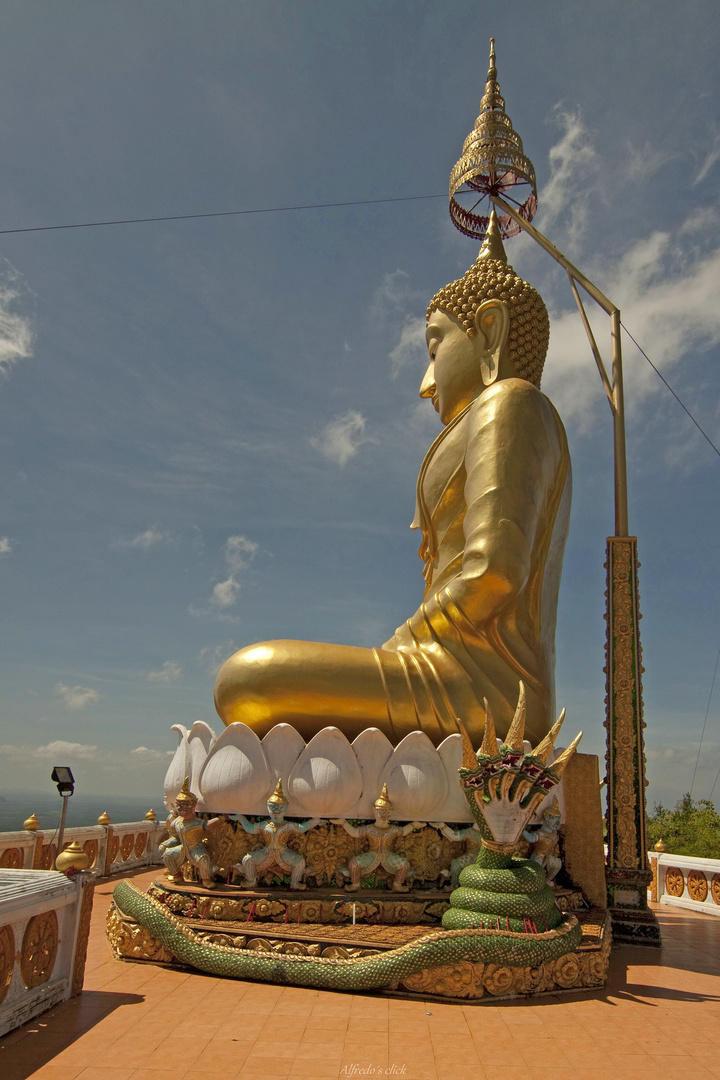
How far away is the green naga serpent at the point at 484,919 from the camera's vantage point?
17.2 ft

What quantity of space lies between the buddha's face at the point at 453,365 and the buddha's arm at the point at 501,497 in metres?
1.02

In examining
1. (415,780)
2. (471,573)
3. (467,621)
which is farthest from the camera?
(471,573)

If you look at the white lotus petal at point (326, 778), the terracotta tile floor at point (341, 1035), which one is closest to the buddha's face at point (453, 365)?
the white lotus petal at point (326, 778)

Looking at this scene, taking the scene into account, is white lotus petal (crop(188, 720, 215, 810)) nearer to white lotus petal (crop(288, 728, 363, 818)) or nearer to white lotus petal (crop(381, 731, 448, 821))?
white lotus petal (crop(288, 728, 363, 818))

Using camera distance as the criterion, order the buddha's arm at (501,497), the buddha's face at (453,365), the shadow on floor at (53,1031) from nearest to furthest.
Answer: the shadow on floor at (53,1031)
the buddha's arm at (501,497)
the buddha's face at (453,365)

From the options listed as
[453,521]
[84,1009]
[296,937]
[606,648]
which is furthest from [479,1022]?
[453,521]

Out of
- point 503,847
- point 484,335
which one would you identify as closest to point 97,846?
point 503,847

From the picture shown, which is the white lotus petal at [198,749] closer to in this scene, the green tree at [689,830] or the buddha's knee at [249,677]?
the buddha's knee at [249,677]

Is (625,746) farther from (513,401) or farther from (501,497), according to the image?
(513,401)

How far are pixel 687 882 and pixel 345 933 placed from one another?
712cm

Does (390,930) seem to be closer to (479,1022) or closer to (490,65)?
(479,1022)

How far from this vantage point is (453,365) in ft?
32.6

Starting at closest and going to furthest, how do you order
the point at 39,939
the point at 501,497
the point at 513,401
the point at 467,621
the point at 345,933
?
the point at 39,939, the point at 345,933, the point at 467,621, the point at 501,497, the point at 513,401

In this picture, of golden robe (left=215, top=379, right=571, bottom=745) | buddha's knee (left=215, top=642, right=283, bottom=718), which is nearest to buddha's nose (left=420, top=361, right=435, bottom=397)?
golden robe (left=215, top=379, right=571, bottom=745)
